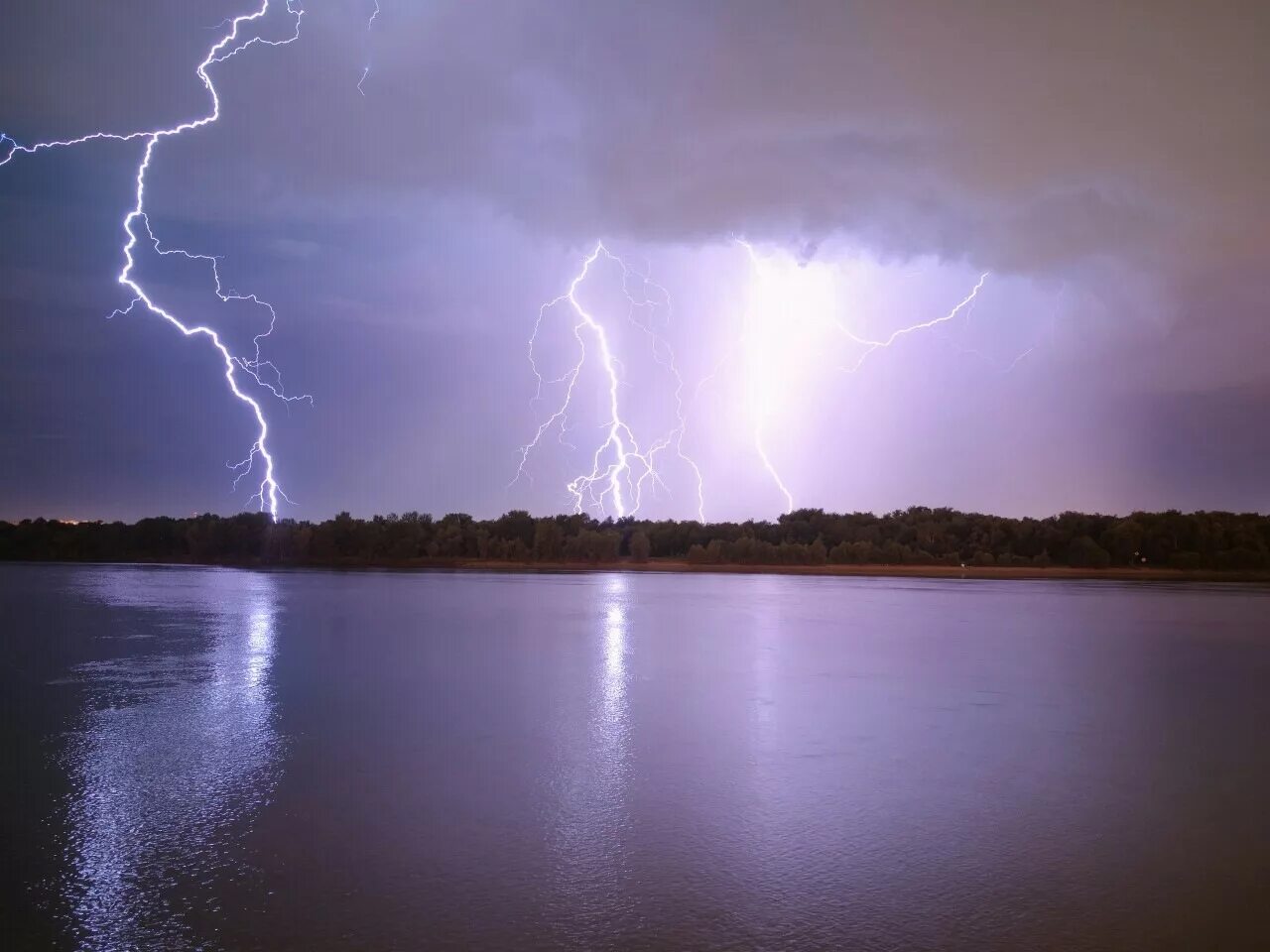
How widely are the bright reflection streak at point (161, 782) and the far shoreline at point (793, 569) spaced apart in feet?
201

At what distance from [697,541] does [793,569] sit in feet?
72.0

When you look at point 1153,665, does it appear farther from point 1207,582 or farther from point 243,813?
point 1207,582

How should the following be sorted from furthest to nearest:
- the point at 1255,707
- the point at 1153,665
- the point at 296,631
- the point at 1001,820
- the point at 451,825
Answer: the point at 296,631 → the point at 1153,665 → the point at 1255,707 → the point at 1001,820 → the point at 451,825

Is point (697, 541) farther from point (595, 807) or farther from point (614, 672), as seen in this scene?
point (595, 807)

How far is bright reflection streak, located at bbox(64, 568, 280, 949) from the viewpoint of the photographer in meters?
5.59

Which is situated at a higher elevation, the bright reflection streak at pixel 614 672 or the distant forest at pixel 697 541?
the distant forest at pixel 697 541

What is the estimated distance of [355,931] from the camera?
5.25 metres

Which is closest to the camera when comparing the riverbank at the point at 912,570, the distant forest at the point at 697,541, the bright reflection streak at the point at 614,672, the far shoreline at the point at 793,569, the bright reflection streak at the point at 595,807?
the bright reflection streak at the point at 595,807

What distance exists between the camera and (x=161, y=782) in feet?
27.5

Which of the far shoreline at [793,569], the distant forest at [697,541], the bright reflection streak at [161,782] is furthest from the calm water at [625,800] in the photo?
the distant forest at [697,541]

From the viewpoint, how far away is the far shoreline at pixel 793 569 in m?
80.8

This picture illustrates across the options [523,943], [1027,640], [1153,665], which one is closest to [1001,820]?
[523,943]

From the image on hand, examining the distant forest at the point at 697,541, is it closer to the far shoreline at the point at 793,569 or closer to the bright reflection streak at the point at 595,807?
the far shoreline at the point at 793,569

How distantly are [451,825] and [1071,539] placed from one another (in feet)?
333
